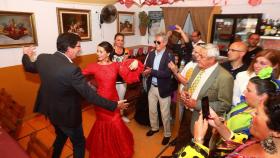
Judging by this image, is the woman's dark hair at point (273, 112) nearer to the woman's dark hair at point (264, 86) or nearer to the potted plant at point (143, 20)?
the woman's dark hair at point (264, 86)

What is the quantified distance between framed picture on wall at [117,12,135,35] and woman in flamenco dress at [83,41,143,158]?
3.03 m

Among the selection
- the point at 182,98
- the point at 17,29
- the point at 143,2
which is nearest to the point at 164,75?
the point at 182,98

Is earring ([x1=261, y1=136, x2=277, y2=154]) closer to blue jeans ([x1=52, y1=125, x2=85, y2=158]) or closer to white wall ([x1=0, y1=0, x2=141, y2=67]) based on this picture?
blue jeans ([x1=52, y1=125, x2=85, y2=158])

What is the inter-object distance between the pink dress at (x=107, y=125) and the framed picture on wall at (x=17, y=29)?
177 cm

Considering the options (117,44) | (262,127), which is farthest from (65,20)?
(262,127)

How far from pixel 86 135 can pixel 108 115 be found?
1.09 meters

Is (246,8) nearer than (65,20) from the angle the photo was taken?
No

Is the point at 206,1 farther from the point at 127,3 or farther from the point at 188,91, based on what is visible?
the point at 188,91

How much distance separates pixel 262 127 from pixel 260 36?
3.77 m

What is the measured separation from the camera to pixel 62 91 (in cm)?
186

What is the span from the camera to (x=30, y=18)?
11.4 ft

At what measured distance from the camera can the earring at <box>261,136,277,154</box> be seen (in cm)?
96

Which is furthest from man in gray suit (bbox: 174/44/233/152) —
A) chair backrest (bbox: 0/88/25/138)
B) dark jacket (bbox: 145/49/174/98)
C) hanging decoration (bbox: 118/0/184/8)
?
hanging decoration (bbox: 118/0/184/8)

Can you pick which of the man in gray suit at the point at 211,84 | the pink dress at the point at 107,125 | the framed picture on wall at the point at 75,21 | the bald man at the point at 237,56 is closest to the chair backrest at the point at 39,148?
the pink dress at the point at 107,125
